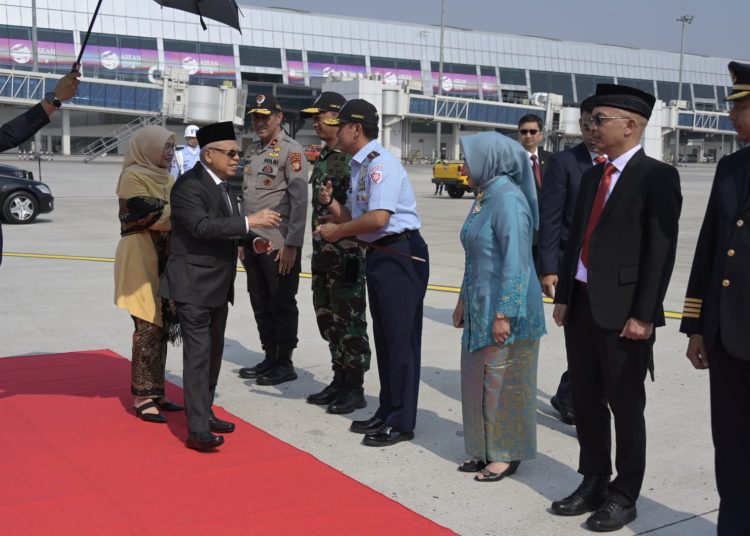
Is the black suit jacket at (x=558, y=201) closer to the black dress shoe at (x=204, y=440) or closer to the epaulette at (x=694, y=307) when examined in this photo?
the epaulette at (x=694, y=307)

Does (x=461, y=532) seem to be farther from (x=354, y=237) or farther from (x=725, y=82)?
(x=725, y=82)

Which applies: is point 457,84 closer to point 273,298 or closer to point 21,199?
point 21,199

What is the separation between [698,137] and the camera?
297 ft

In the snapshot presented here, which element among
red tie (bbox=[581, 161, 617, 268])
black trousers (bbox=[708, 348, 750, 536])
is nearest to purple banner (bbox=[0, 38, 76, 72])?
red tie (bbox=[581, 161, 617, 268])

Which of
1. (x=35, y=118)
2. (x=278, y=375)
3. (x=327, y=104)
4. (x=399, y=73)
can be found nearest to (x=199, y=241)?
(x=35, y=118)

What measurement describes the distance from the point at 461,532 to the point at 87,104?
60.7 meters

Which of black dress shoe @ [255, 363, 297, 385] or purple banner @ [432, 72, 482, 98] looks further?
purple banner @ [432, 72, 482, 98]

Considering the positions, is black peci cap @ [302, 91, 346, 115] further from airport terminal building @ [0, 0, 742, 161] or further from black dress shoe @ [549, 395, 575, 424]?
airport terminal building @ [0, 0, 742, 161]

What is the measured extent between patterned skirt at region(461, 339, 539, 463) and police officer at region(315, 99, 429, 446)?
617mm

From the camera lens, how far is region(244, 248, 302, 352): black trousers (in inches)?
245

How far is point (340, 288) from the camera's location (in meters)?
5.75

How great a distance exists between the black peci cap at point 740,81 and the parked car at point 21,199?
15710mm

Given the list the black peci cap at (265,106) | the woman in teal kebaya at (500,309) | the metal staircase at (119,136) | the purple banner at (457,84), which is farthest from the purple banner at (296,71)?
the woman in teal kebaya at (500,309)

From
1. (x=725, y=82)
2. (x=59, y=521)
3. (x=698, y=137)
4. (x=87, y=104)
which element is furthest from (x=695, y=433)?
(x=725, y=82)
